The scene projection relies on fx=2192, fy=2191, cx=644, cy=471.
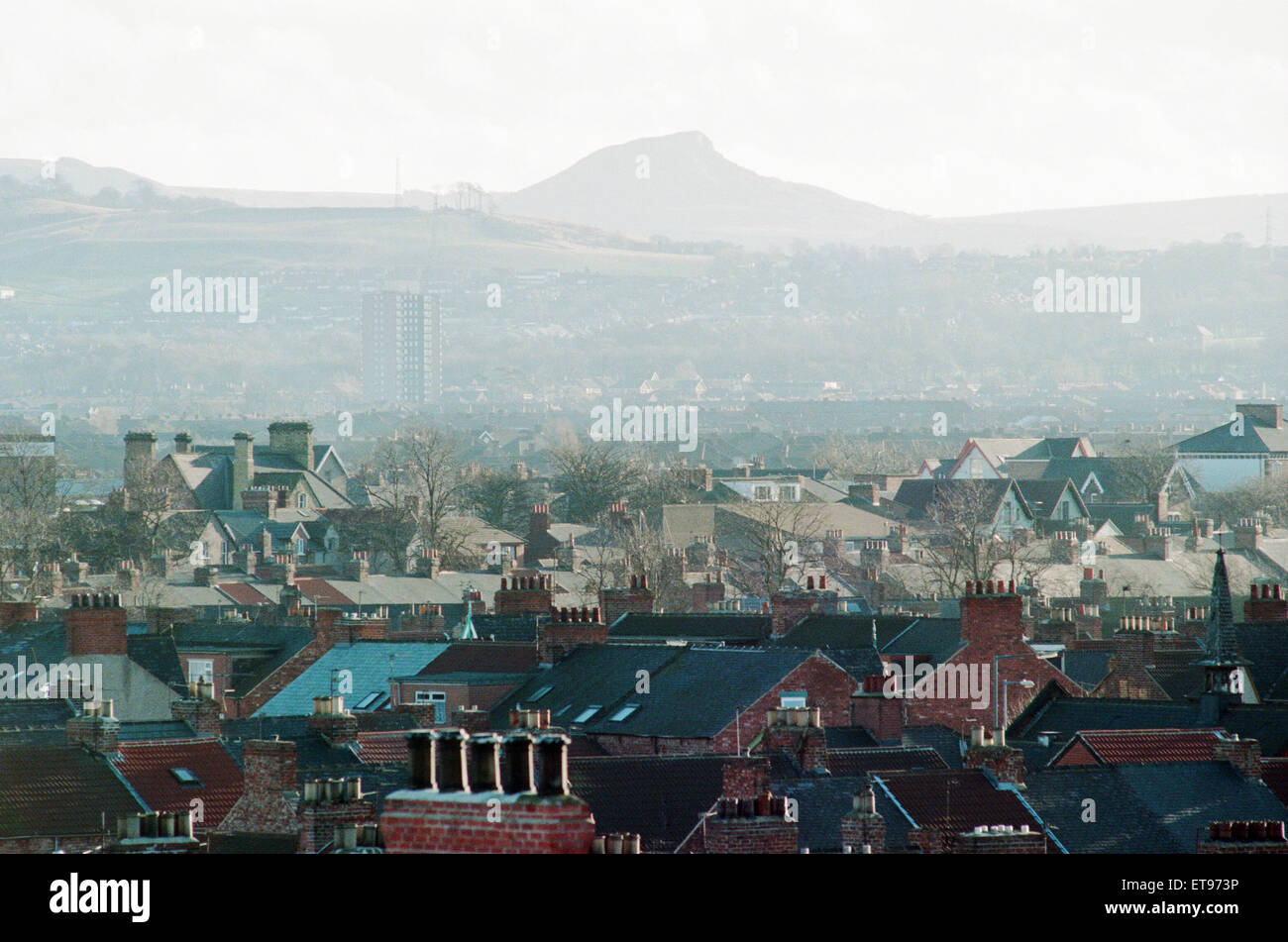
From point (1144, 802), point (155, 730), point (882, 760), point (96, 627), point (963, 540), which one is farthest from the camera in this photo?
point (963, 540)

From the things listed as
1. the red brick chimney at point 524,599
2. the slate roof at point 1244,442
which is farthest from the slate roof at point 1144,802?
the slate roof at point 1244,442

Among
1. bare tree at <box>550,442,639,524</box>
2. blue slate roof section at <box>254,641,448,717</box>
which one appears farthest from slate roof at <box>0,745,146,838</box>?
bare tree at <box>550,442,639,524</box>

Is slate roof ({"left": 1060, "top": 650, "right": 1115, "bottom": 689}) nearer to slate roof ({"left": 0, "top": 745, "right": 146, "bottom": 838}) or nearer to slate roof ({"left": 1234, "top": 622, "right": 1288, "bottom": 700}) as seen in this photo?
slate roof ({"left": 1234, "top": 622, "right": 1288, "bottom": 700})

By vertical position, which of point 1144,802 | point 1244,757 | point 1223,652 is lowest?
point 1144,802

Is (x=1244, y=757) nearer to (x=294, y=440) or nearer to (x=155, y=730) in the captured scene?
(x=155, y=730)

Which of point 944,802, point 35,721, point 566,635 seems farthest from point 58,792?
point 566,635
